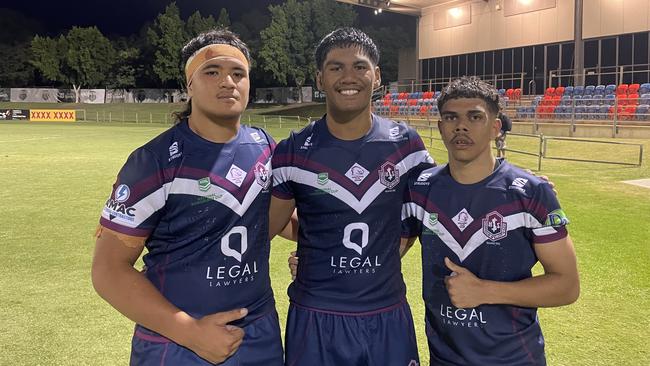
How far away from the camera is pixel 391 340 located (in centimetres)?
278

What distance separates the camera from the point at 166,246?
2.41 meters

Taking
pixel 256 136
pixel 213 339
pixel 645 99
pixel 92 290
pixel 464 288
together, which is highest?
pixel 645 99

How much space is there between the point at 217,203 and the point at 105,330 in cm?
302

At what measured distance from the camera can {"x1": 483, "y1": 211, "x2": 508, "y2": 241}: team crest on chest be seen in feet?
8.71

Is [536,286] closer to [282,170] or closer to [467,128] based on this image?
[467,128]

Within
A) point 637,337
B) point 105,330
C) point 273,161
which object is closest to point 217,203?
point 273,161

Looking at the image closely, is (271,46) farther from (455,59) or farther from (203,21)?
(455,59)

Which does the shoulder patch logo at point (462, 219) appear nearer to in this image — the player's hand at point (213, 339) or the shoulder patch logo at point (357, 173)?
the shoulder patch logo at point (357, 173)

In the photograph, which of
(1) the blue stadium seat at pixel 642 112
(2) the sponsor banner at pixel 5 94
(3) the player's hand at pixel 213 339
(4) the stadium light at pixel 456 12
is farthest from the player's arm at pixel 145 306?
(2) the sponsor banner at pixel 5 94

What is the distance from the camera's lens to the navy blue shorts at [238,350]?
7.64 feet

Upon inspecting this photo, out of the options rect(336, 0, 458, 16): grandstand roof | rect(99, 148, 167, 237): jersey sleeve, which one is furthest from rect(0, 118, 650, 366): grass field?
rect(336, 0, 458, 16): grandstand roof

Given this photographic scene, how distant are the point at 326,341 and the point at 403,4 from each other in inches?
1687

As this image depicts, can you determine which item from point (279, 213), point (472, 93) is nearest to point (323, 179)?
point (279, 213)

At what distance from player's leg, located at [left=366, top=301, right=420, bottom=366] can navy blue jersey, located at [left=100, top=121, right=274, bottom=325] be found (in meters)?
0.63
